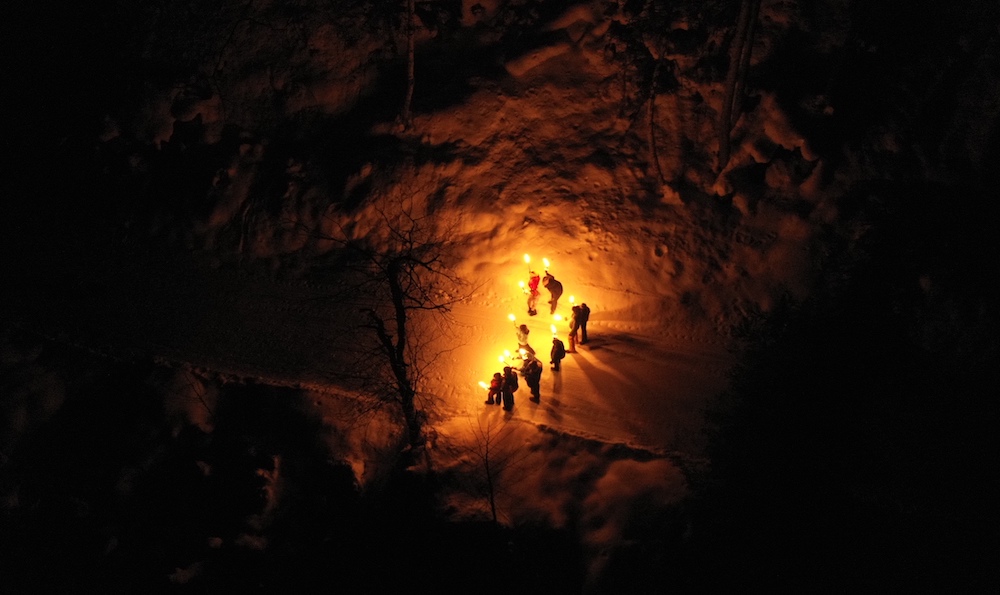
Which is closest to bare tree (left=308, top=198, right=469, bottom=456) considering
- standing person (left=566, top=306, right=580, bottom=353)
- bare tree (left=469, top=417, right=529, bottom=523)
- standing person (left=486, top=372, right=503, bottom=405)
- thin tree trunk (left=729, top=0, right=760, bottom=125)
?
bare tree (left=469, top=417, right=529, bottom=523)

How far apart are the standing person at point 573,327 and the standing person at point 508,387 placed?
5.59 ft

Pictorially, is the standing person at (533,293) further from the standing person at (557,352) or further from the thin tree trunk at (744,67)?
the thin tree trunk at (744,67)

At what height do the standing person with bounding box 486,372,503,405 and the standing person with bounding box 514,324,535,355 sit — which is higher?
the standing person with bounding box 514,324,535,355

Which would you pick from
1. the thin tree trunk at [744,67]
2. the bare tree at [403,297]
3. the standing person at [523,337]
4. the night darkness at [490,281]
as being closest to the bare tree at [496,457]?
the night darkness at [490,281]

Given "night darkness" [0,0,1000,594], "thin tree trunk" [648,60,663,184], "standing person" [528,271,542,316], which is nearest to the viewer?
"night darkness" [0,0,1000,594]

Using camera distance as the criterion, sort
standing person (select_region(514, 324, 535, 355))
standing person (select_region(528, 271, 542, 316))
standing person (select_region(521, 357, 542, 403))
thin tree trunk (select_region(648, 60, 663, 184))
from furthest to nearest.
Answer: thin tree trunk (select_region(648, 60, 663, 184)) → standing person (select_region(528, 271, 542, 316)) → standing person (select_region(514, 324, 535, 355)) → standing person (select_region(521, 357, 542, 403))

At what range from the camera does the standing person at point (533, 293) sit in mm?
14211

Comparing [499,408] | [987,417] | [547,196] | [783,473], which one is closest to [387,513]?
[499,408]

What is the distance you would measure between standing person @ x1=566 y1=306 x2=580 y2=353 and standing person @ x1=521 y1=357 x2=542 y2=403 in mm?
1310

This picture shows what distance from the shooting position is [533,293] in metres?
14.3

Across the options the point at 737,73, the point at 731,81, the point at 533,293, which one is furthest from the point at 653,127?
the point at 533,293

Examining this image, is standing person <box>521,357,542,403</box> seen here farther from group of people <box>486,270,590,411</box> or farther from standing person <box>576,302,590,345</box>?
standing person <box>576,302,590,345</box>

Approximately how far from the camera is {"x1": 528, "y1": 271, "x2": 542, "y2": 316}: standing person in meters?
14.2

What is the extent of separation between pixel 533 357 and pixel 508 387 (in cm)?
81
